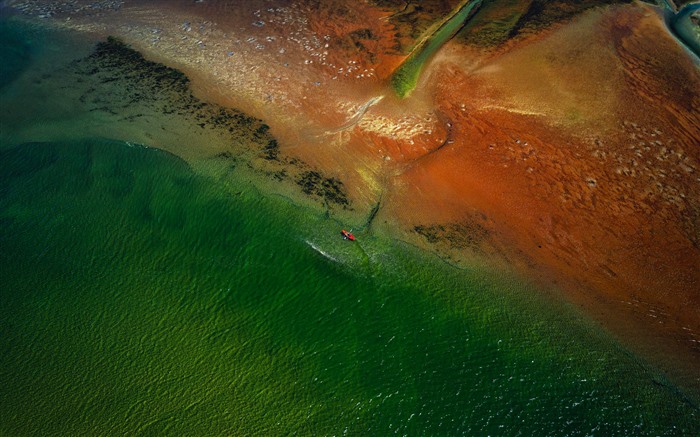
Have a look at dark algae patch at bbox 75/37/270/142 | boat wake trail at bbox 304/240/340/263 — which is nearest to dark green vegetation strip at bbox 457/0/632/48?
dark algae patch at bbox 75/37/270/142

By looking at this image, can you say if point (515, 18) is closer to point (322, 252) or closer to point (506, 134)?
point (506, 134)

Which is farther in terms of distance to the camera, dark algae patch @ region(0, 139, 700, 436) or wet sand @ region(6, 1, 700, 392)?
wet sand @ region(6, 1, 700, 392)

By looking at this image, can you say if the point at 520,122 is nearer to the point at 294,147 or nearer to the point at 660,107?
the point at 660,107

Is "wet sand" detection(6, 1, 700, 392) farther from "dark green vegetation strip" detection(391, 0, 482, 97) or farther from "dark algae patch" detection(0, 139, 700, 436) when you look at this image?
"dark algae patch" detection(0, 139, 700, 436)

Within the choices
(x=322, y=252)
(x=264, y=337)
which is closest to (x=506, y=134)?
(x=322, y=252)

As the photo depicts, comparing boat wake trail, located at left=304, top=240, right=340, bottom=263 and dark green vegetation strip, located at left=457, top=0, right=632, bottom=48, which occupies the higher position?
dark green vegetation strip, located at left=457, top=0, right=632, bottom=48
